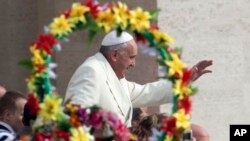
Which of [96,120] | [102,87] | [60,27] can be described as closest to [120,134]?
[96,120]

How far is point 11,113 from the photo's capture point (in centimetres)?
588

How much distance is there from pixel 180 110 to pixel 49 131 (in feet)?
2.08

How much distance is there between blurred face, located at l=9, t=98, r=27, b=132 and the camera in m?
5.80

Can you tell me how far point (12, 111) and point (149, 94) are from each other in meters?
1.35

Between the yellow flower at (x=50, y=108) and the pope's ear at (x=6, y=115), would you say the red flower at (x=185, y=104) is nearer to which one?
the yellow flower at (x=50, y=108)

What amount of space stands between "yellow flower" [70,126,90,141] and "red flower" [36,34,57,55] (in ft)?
1.35

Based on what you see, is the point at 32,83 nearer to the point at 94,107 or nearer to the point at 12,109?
the point at 94,107

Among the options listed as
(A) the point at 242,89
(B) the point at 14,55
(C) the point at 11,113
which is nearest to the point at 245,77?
(A) the point at 242,89

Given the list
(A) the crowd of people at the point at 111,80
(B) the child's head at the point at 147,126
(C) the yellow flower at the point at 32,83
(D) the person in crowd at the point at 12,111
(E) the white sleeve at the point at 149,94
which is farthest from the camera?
(E) the white sleeve at the point at 149,94

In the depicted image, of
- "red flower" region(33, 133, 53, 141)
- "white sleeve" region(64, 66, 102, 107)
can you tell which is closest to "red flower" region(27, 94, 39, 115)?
"red flower" region(33, 133, 53, 141)

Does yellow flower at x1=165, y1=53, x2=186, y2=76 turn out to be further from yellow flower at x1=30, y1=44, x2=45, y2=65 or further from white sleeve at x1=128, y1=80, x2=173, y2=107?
white sleeve at x1=128, y1=80, x2=173, y2=107

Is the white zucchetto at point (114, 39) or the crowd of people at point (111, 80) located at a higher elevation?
the white zucchetto at point (114, 39)

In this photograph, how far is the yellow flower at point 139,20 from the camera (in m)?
5.04

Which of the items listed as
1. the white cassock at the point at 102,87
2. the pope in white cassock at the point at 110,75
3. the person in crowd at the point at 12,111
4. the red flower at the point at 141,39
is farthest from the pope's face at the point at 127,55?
the red flower at the point at 141,39
